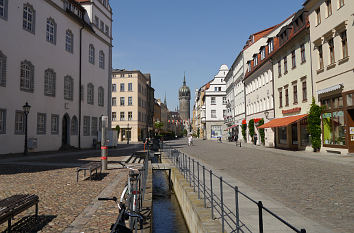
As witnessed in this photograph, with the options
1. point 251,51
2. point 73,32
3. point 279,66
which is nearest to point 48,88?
point 73,32

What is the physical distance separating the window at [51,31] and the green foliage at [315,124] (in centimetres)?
2455

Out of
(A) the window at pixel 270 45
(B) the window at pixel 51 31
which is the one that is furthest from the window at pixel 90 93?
(A) the window at pixel 270 45

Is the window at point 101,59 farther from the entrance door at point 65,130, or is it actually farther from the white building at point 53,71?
the entrance door at point 65,130

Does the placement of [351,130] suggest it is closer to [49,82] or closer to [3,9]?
[49,82]

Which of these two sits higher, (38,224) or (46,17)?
(46,17)

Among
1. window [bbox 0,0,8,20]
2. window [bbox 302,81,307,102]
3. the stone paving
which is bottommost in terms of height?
the stone paving

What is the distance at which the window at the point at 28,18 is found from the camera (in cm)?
2380

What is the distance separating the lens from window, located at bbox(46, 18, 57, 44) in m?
27.0

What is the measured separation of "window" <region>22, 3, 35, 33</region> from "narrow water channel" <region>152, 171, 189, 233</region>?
1907 centimetres

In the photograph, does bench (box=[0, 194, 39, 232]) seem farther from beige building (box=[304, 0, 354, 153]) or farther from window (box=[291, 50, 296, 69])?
window (box=[291, 50, 296, 69])

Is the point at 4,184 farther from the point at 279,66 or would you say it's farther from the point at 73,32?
the point at 279,66

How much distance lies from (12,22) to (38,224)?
22.1m

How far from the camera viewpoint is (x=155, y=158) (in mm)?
22922

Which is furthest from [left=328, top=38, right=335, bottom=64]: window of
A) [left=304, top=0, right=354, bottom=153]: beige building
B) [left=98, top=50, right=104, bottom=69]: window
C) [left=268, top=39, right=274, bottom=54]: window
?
[left=98, top=50, right=104, bottom=69]: window
